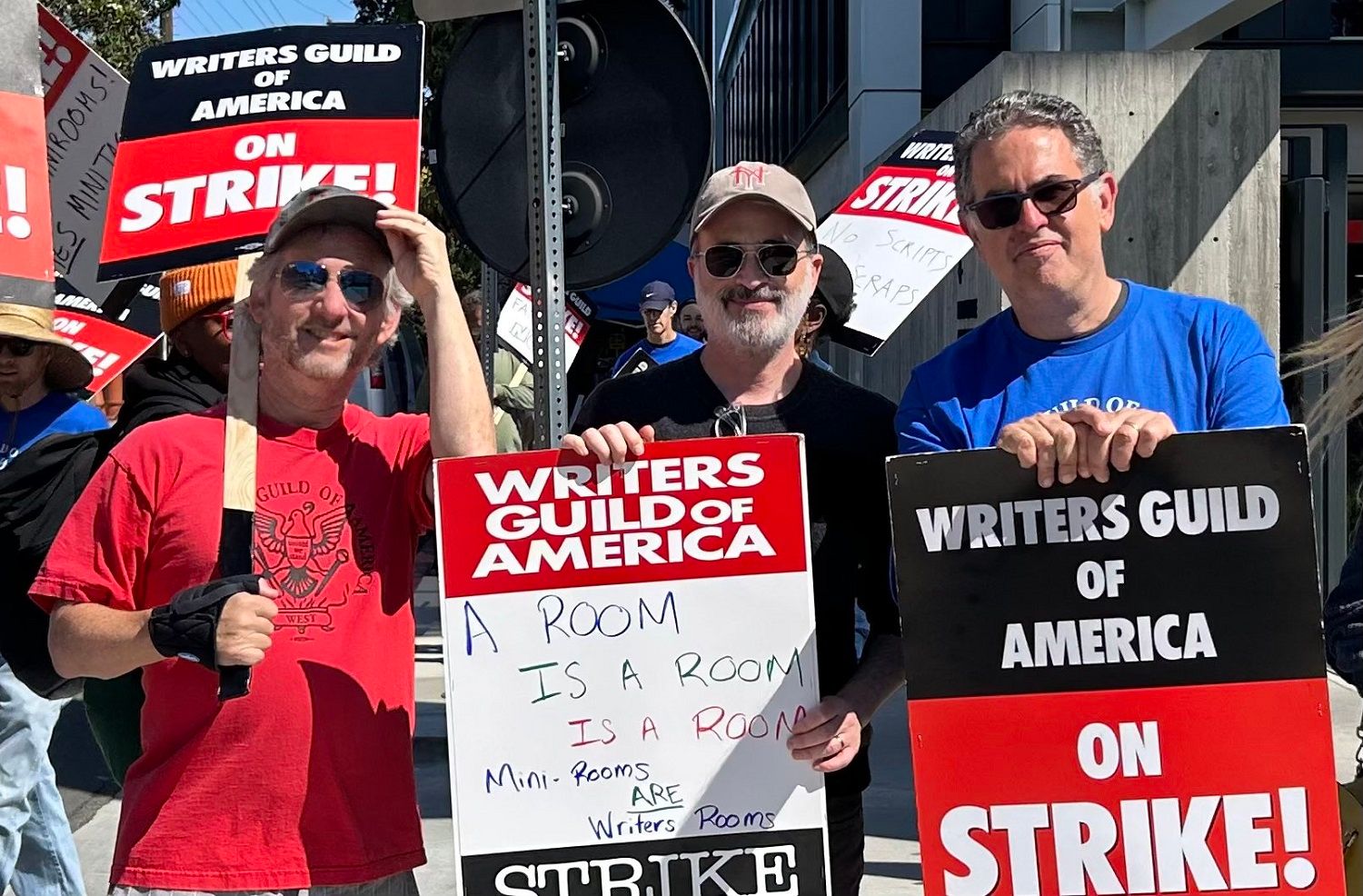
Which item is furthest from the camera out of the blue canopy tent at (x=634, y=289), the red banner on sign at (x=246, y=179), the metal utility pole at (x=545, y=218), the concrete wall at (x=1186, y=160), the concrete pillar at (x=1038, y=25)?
the blue canopy tent at (x=634, y=289)

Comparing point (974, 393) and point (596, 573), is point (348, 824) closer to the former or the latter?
point (596, 573)

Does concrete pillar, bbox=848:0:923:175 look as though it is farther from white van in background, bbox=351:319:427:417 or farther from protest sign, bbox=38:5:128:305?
protest sign, bbox=38:5:128:305

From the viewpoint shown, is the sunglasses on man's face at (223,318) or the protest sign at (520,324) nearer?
the sunglasses on man's face at (223,318)

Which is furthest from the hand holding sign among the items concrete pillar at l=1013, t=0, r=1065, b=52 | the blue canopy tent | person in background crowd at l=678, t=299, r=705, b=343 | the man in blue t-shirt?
the blue canopy tent

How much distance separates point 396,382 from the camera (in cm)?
1928

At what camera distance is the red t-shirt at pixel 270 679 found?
2.87 metres

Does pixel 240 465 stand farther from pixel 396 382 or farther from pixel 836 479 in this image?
pixel 396 382

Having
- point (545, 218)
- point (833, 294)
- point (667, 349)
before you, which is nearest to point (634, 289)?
point (667, 349)

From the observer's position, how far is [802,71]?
947 inches

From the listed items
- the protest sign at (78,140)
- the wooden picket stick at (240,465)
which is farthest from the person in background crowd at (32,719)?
the wooden picket stick at (240,465)

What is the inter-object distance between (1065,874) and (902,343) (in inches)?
340

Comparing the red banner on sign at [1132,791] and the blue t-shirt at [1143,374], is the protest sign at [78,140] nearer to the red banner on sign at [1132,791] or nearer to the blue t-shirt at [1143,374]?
the blue t-shirt at [1143,374]

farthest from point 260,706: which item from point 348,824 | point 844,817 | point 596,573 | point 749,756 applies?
point 844,817

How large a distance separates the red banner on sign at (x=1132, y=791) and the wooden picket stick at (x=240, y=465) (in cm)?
113
